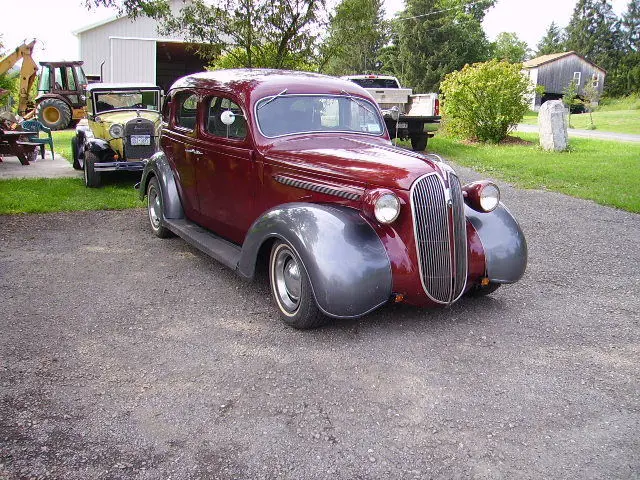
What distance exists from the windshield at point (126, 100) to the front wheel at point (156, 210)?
486 cm

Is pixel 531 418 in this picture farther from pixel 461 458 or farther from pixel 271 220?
pixel 271 220

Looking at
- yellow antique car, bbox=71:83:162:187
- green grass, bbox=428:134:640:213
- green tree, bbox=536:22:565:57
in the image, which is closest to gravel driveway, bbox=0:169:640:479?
yellow antique car, bbox=71:83:162:187

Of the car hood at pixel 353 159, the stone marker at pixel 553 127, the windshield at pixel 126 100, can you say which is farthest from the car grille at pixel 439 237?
the stone marker at pixel 553 127

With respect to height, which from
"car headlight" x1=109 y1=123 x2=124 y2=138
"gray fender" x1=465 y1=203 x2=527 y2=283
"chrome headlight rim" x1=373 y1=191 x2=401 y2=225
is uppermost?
"car headlight" x1=109 y1=123 x2=124 y2=138

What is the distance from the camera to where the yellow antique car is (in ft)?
32.1

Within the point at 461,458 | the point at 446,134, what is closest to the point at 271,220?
the point at 461,458

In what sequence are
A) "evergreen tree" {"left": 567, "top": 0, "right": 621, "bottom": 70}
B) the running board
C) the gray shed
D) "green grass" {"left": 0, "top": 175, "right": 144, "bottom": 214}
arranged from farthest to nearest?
"evergreen tree" {"left": 567, "top": 0, "right": 621, "bottom": 70}
the gray shed
"green grass" {"left": 0, "top": 175, "right": 144, "bottom": 214}
the running board

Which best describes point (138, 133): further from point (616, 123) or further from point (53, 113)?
point (616, 123)

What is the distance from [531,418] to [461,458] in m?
0.59

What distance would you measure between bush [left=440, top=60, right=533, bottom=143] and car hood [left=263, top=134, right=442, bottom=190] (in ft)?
38.3

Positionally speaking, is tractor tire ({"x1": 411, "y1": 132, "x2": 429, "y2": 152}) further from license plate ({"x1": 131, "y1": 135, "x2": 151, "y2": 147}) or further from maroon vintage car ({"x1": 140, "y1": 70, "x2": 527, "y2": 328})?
maroon vintage car ({"x1": 140, "y1": 70, "x2": 527, "y2": 328})

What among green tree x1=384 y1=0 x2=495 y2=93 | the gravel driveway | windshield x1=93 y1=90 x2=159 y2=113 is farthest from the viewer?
green tree x1=384 y1=0 x2=495 y2=93

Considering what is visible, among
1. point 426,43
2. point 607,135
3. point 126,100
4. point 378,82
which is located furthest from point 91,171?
point 426,43

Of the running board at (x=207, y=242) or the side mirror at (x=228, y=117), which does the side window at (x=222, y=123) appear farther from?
the running board at (x=207, y=242)
